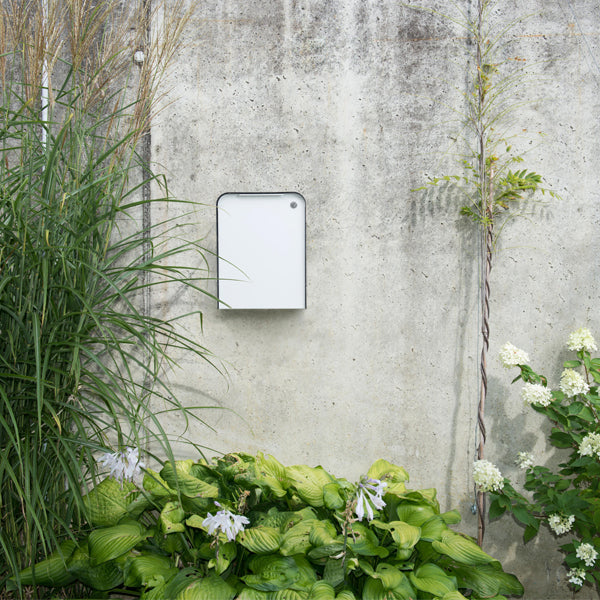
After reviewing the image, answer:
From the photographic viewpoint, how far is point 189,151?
8.04 ft

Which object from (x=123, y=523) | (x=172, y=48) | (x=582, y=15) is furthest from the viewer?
(x=582, y=15)

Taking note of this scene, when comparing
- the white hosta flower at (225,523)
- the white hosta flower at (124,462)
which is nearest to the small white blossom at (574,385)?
the white hosta flower at (225,523)

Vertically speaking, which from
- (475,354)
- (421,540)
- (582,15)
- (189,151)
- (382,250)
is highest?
(582,15)

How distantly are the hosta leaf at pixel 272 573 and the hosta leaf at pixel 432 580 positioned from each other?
0.35m

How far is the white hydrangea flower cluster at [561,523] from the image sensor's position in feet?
6.79

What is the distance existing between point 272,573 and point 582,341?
138cm

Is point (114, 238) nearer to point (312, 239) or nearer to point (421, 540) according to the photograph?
point (312, 239)

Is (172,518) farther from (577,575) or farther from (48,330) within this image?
(577,575)

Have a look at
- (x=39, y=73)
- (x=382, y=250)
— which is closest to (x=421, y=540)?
(x=382, y=250)

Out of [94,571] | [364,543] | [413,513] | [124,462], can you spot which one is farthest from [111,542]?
[413,513]

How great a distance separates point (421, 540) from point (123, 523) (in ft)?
3.01

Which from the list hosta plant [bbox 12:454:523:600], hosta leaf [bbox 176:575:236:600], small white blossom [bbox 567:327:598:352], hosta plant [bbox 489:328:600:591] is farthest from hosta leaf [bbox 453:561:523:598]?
small white blossom [bbox 567:327:598:352]

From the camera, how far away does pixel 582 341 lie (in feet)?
7.24

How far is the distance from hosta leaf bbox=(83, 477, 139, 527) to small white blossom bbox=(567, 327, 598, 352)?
1.62 m
